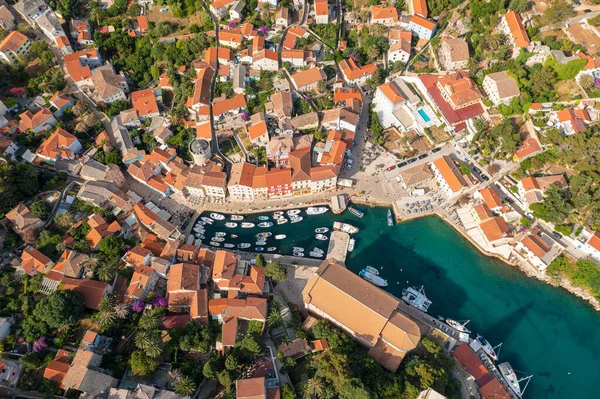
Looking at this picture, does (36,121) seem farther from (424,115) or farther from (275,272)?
(424,115)

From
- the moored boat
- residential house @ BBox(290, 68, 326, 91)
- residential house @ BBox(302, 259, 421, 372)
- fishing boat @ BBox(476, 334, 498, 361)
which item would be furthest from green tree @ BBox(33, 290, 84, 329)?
fishing boat @ BBox(476, 334, 498, 361)

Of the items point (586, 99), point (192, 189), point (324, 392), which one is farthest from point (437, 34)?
point (324, 392)

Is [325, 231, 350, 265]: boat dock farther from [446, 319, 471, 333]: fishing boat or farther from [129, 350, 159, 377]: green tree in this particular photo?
[129, 350, 159, 377]: green tree

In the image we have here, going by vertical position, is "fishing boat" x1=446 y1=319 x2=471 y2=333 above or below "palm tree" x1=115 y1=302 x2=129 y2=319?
below

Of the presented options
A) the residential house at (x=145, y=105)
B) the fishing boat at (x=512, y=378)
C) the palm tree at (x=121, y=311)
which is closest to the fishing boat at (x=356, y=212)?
→ the fishing boat at (x=512, y=378)

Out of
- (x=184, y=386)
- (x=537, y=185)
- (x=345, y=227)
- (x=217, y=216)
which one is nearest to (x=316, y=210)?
(x=345, y=227)

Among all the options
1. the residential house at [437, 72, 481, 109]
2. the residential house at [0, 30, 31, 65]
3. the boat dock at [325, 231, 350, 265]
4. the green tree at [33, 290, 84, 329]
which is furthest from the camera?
the residential house at [0, 30, 31, 65]

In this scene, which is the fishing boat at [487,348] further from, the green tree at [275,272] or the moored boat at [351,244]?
the green tree at [275,272]
